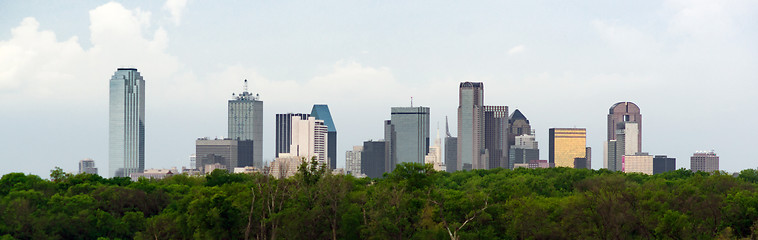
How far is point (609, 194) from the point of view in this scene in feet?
271

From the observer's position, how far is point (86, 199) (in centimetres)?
9950

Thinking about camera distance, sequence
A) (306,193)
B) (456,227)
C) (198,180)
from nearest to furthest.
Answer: (456,227), (306,193), (198,180)

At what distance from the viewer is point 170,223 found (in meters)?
91.8

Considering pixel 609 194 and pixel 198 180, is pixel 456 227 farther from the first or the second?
pixel 198 180

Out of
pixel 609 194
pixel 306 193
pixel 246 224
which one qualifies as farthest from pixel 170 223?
pixel 609 194

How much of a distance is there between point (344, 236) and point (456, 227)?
12613 millimetres

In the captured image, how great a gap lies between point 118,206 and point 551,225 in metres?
51.6

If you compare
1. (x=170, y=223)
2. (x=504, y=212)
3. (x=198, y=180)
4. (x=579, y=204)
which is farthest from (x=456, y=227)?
(x=198, y=180)

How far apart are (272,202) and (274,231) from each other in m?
3.04

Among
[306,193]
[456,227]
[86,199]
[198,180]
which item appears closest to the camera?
[456,227]

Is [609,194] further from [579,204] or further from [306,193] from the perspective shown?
[306,193]

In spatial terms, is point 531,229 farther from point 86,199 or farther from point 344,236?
point 86,199

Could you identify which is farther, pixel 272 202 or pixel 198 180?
pixel 198 180

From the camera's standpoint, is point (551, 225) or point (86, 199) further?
point (86, 199)
